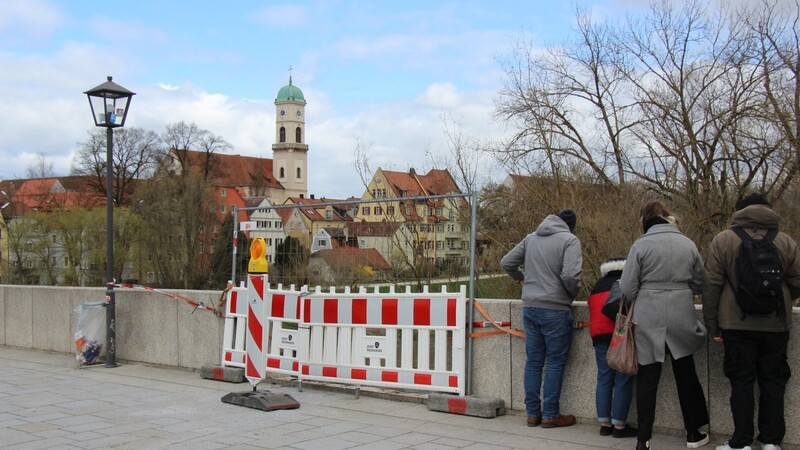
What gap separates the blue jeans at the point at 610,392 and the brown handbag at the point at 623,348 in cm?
40

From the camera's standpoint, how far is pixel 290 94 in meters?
151

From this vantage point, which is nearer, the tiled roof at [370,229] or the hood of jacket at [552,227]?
the hood of jacket at [552,227]

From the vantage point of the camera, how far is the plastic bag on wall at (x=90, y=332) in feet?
36.5

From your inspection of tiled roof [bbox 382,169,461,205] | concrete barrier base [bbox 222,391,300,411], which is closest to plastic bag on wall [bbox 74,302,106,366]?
concrete barrier base [bbox 222,391,300,411]

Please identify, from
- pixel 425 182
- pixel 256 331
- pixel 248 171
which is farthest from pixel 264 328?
pixel 248 171

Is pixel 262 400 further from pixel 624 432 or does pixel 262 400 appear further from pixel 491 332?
pixel 624 432

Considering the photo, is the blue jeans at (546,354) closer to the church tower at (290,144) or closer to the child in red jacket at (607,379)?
the child in red jacket at (607,379)

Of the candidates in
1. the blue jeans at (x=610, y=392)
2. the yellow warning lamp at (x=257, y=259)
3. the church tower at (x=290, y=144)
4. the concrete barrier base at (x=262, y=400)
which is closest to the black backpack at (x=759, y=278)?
the blue jeans at (x=610, y=392)

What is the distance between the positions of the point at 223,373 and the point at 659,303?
5671 mm

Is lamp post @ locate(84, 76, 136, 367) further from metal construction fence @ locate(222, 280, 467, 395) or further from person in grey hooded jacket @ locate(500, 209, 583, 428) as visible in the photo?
person in grey hooded jacket @ locate(500, 209, 583, 428)

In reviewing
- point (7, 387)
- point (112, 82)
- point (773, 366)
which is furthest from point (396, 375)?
point (112, 82)

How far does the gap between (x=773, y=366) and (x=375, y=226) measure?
4880 mm

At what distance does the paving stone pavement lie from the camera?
6.31m

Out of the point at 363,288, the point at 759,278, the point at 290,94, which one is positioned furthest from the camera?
the point at 290,94
